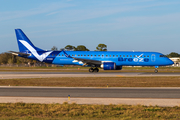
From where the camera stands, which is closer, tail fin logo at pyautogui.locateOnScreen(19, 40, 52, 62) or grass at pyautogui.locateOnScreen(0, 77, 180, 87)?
grass at pyautogui.locateOnScreen(0, 77, 180, 87)

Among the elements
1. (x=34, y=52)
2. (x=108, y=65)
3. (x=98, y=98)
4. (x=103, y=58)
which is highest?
(x=34, y=52)

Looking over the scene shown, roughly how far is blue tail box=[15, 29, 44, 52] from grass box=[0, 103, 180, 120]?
35.1 metres

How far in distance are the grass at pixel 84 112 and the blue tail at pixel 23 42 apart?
3515 centimetres

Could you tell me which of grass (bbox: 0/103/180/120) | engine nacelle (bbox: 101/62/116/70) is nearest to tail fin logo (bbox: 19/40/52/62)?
engine nacelle (bbox: 101/62/116/70)

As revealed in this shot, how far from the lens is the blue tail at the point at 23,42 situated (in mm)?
45781

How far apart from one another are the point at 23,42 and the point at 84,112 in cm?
3836

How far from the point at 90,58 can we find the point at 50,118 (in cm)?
3461

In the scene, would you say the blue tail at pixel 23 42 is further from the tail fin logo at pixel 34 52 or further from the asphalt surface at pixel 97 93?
the asphalt surface at pixel 97 93

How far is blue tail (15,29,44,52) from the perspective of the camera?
150ft

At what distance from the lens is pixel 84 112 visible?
407 inches

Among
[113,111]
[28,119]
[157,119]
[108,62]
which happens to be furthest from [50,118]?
[108,62]

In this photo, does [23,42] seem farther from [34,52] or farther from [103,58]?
[103,58]

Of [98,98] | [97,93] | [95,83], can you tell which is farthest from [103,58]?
[98,98]

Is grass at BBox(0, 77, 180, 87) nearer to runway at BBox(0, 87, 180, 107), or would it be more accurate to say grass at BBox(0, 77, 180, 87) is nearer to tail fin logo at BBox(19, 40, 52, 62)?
runway at BBox(0, 87, 180, 107)
